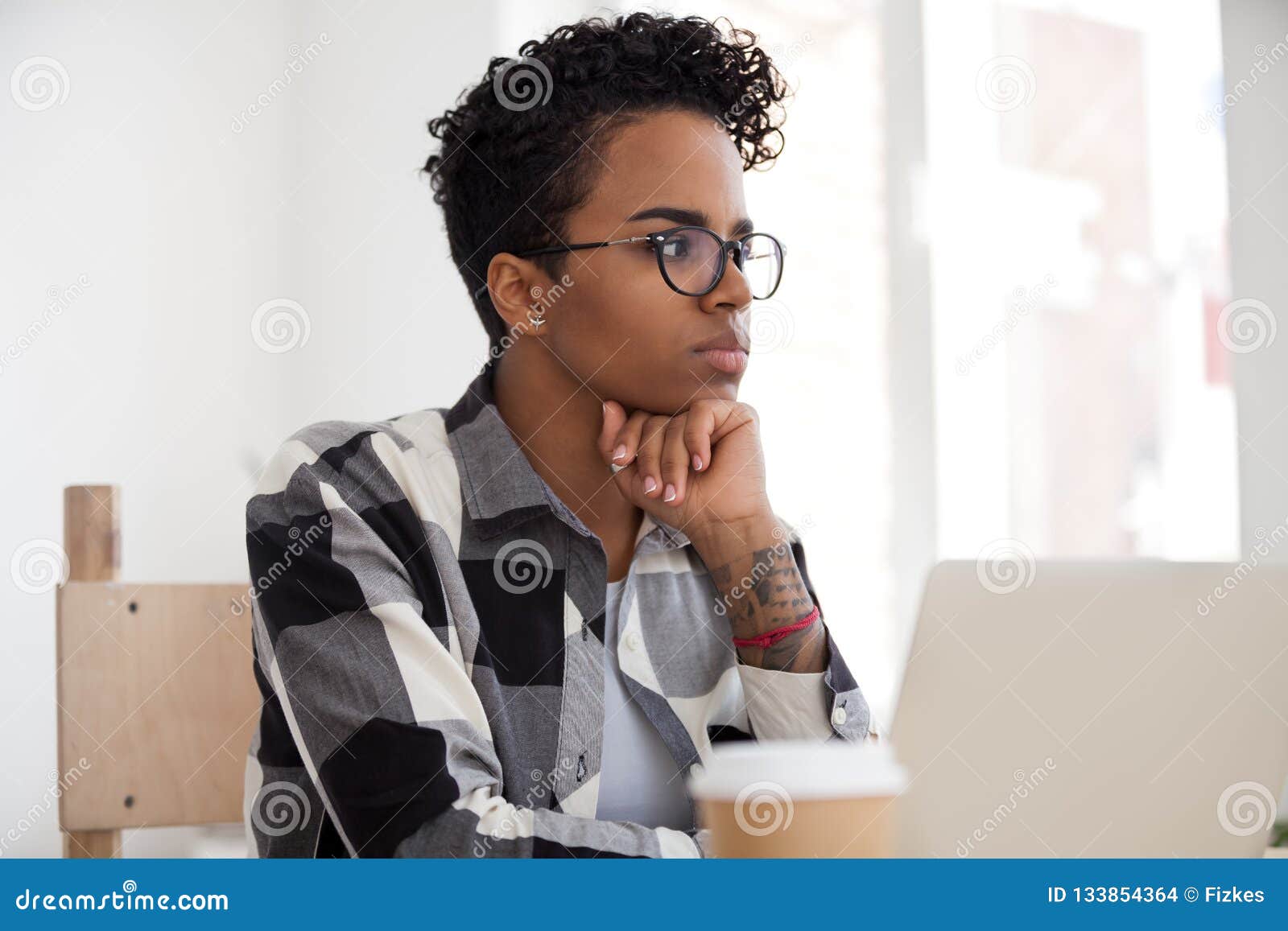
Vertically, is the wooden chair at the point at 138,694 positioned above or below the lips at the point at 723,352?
below

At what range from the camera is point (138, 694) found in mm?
1388

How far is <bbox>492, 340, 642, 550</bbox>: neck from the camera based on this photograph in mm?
1400

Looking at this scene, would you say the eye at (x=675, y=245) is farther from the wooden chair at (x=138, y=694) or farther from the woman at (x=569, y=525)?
the wooden chair at (x=138, y=694)

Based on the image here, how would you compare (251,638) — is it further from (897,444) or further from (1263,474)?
(897,444)

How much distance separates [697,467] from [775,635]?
207mm

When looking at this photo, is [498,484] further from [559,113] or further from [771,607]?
[559,113]

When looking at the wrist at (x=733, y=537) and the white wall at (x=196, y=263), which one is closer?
the wrist at (x=733, y=537)

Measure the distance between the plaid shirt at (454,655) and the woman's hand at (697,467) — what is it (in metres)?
0.10

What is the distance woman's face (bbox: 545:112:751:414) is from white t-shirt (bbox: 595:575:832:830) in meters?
0.34

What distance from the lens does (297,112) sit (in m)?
2.53

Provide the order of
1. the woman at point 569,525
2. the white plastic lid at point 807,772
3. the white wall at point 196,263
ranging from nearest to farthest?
the white plastic lid at point 807,772 → the woman at point 569,525 → the white wall at point 196,263

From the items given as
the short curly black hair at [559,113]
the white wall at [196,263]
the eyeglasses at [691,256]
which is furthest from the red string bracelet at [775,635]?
the white wall at [196,263]

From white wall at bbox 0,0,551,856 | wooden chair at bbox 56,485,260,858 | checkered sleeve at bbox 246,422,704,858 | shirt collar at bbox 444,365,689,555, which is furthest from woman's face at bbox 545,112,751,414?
white wall at bbox 0,0,551,856

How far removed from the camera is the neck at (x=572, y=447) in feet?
4.59
